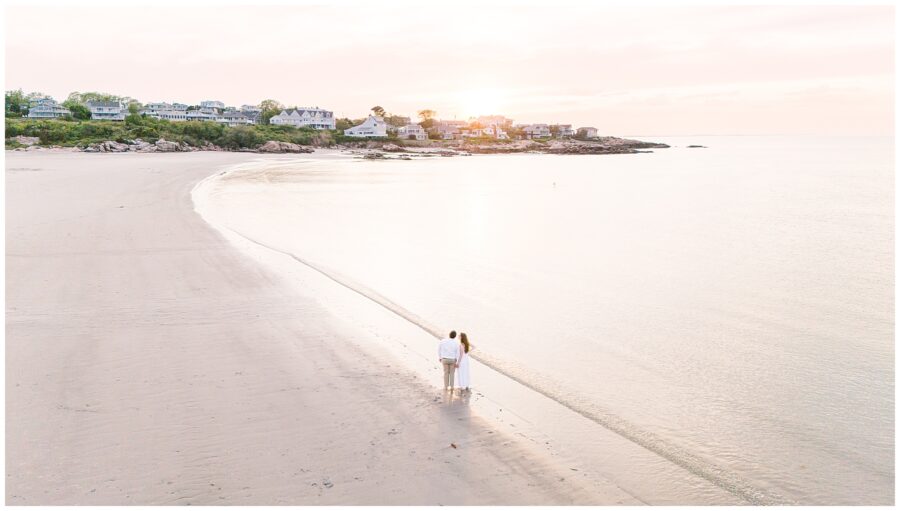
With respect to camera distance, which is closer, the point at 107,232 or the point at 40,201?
the point at 107,232

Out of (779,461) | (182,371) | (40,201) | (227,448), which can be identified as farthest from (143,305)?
(40,201)

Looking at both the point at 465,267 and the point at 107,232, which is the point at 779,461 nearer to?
the point at 465,267

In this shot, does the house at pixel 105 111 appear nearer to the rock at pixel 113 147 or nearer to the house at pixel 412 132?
the rock at pixel 113 147

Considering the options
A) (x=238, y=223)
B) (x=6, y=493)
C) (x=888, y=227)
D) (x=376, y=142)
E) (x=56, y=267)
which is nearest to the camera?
(x=6, y=493)

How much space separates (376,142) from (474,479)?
15593 cm

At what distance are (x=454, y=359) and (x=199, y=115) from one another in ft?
612

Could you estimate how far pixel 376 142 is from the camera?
160 metres

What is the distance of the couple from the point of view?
37.6ft

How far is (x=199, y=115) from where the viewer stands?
585ft

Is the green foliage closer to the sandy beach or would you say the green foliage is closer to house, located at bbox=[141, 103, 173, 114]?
house, located at bbox=[141, 103, 173, 114]

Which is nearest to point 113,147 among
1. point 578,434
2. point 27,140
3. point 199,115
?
point 27,140

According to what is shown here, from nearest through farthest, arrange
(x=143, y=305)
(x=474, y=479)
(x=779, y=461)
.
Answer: (x=474, y=479), (x=779, y=461), (x=143, y=305)

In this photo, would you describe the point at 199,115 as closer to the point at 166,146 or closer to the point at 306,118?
the point at 306,118

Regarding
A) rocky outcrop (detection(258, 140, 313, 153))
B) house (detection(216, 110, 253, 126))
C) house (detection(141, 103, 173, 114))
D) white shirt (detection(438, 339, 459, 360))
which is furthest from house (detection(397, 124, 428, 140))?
white shirt (detection(438, 339, 459, 360))
